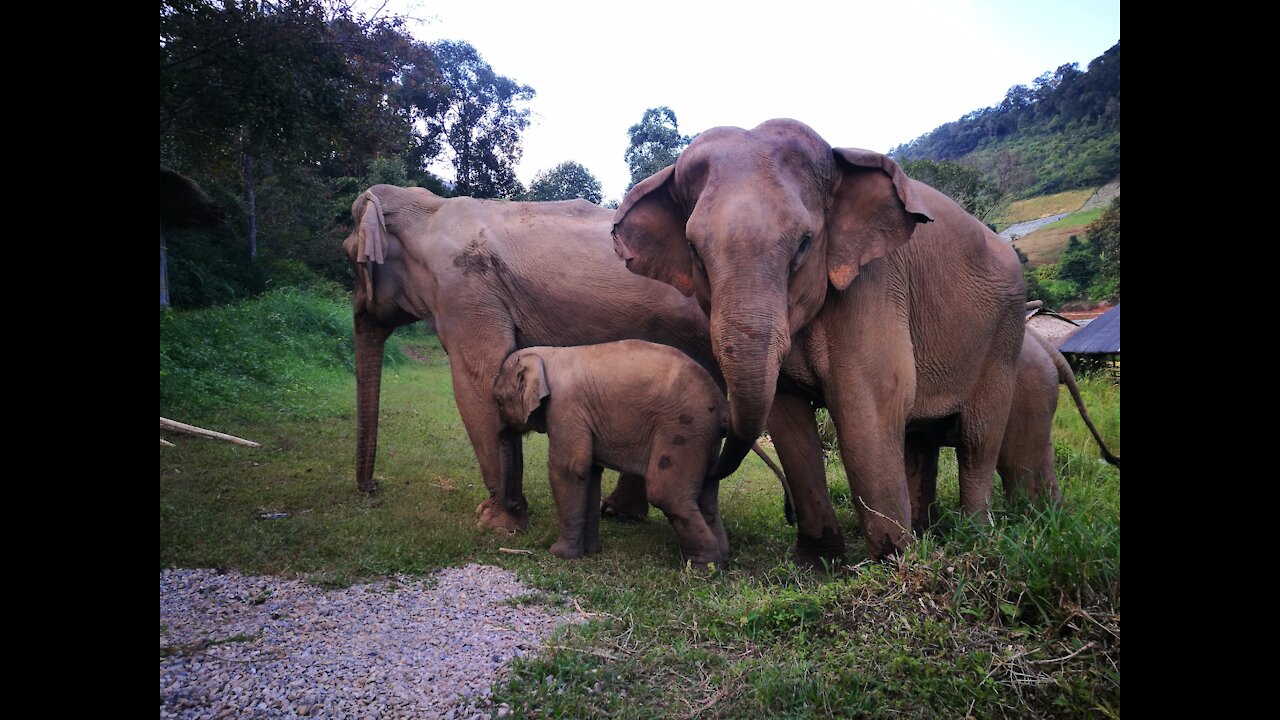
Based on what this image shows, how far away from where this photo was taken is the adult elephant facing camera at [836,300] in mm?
3486

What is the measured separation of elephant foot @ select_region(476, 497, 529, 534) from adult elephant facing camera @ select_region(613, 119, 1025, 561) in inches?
78.3

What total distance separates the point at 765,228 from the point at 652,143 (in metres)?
13.1

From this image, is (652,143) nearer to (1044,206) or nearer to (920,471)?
(1044,206)

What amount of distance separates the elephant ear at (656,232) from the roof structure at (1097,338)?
1001 centimetres

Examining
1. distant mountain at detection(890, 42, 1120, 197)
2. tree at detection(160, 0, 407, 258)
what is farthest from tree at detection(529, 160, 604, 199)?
distant mountain at detection(890, 42, 1120, 197)

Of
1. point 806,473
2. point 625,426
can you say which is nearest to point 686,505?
point 625,426

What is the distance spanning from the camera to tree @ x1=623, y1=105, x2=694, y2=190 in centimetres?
1520

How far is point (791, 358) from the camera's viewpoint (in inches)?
165

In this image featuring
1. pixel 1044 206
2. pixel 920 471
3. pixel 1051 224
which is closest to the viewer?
pixel 920 471

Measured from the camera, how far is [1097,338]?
1283 centimetres

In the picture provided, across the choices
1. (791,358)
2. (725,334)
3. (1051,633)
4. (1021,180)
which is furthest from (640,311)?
(1021,180)

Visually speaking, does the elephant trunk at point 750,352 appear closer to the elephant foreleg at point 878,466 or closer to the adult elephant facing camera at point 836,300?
the adult elephant facing camera at point 836,300

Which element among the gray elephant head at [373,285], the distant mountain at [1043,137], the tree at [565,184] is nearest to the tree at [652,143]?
the tree at [565,184]
